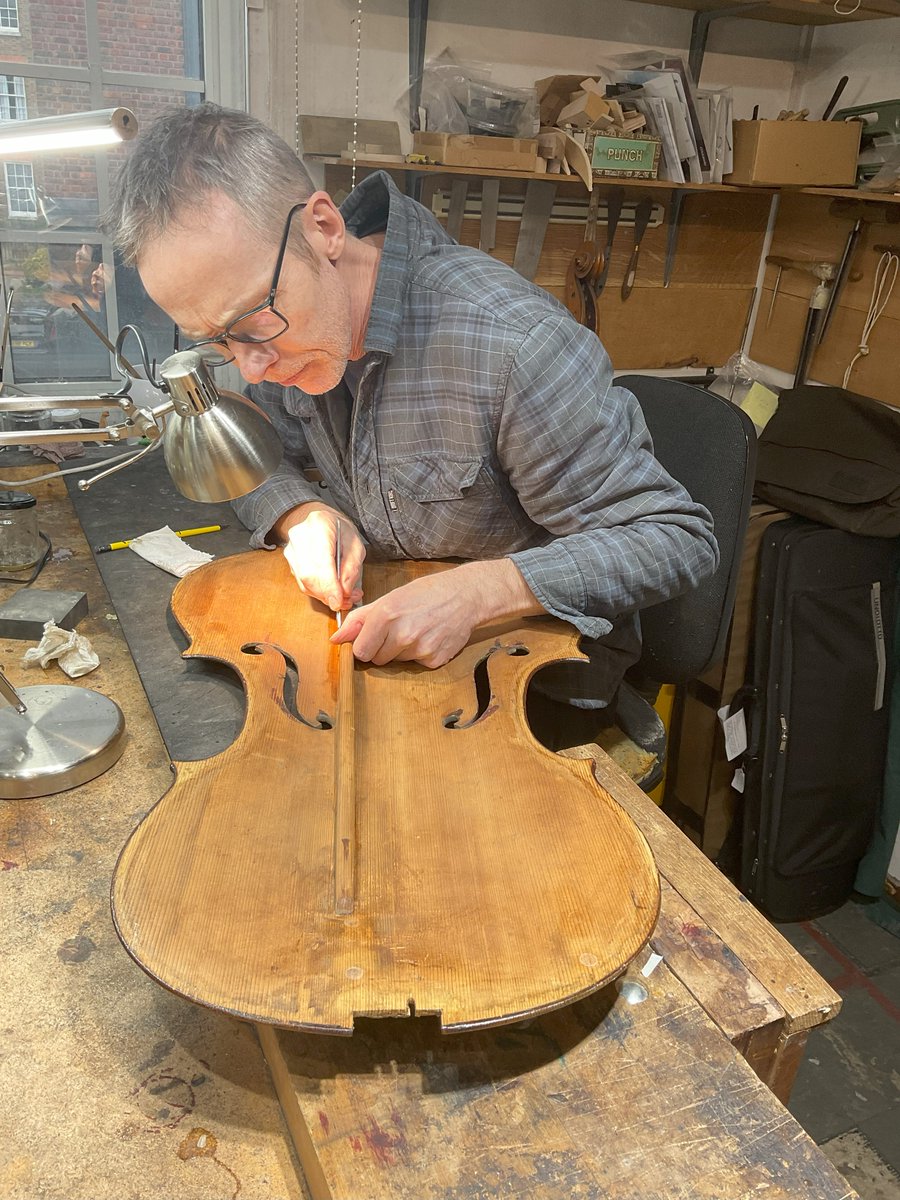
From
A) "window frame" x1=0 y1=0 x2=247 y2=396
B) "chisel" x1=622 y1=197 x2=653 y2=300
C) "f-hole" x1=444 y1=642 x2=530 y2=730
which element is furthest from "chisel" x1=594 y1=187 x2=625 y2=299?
"f-hole" x1=444 y1=642 x2=530 y2=730

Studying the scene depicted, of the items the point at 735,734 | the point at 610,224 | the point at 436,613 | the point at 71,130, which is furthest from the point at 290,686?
the point at 610,224

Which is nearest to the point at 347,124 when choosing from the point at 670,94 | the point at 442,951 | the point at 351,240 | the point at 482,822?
the point at 670,94

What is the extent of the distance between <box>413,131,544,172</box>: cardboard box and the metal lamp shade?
1.58m

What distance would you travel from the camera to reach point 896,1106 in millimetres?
2141

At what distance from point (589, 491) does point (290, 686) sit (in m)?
0.54

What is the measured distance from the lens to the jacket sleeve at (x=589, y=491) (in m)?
1.33

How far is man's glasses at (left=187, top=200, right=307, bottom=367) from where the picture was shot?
1198 millimetres

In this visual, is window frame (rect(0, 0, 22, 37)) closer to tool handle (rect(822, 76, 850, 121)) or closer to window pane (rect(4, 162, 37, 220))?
window pane (rect(4, 162, 37, 220))

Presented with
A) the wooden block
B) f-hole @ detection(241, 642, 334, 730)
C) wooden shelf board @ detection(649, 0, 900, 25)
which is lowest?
the wooden block

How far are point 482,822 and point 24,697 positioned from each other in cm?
74

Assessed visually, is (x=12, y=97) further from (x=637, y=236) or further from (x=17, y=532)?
(x=637, y=236)

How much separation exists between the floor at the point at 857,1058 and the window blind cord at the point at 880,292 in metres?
1.72

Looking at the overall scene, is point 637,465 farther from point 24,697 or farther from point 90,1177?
point 90,1177

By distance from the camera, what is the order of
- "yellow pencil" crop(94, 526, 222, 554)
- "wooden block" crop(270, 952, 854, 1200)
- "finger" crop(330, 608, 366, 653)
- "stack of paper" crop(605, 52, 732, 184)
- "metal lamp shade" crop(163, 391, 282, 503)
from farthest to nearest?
"stack of paper" crop(605, 52, 732, 184), "yellow pencil" crop(94, 526, 222, 554), "finger" crop(330, 608, 366, 653), "metal lamp shade" crop(163, 391, 282, 503), "wooden block" crop(270, 952, 854, 1200)
